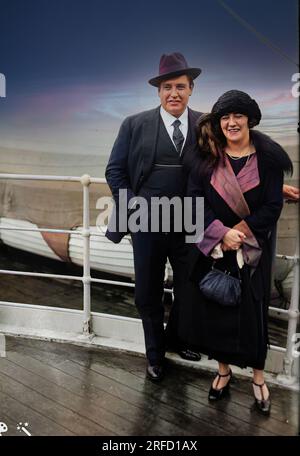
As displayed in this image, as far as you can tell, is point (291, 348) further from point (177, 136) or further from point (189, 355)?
point (177, 136)

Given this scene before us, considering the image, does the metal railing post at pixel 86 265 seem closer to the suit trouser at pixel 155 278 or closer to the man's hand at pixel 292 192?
the suit trouser at pixel 155 278

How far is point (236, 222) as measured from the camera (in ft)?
5.82

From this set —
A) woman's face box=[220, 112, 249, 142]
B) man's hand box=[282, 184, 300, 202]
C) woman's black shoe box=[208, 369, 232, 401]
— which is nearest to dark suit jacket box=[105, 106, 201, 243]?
woman's face box=[220, 112, 249, 142]

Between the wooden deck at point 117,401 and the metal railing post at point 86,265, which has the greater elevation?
the metal railing post at point 86,265

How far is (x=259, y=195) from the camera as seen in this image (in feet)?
5.67

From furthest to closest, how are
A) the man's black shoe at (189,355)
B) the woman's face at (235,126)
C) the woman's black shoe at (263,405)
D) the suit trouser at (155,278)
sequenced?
the man's black shoe at (189,355) < the suit trouser at (155,278) < the woman's black shoe at (263,405) < the woman's face at (235,126)

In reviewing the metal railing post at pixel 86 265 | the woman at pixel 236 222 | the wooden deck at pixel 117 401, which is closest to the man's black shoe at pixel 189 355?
Result: the wooden deck at pixel 117 401

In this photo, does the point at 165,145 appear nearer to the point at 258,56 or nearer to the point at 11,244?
the point at 258,56

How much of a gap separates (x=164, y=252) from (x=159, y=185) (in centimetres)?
34

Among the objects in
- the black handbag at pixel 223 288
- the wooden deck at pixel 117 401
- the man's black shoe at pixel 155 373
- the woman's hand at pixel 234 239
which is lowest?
the wooden deck at pixel 117 401

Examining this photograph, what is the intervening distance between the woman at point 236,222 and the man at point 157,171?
0.48 feet

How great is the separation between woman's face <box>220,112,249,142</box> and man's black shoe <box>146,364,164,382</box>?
1182 millimetres

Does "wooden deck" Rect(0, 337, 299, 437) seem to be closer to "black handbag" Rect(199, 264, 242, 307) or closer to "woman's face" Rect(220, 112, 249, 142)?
"black handbag" Rect(199, 264, 242, 307)

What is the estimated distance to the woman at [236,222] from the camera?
1709 millimetres
